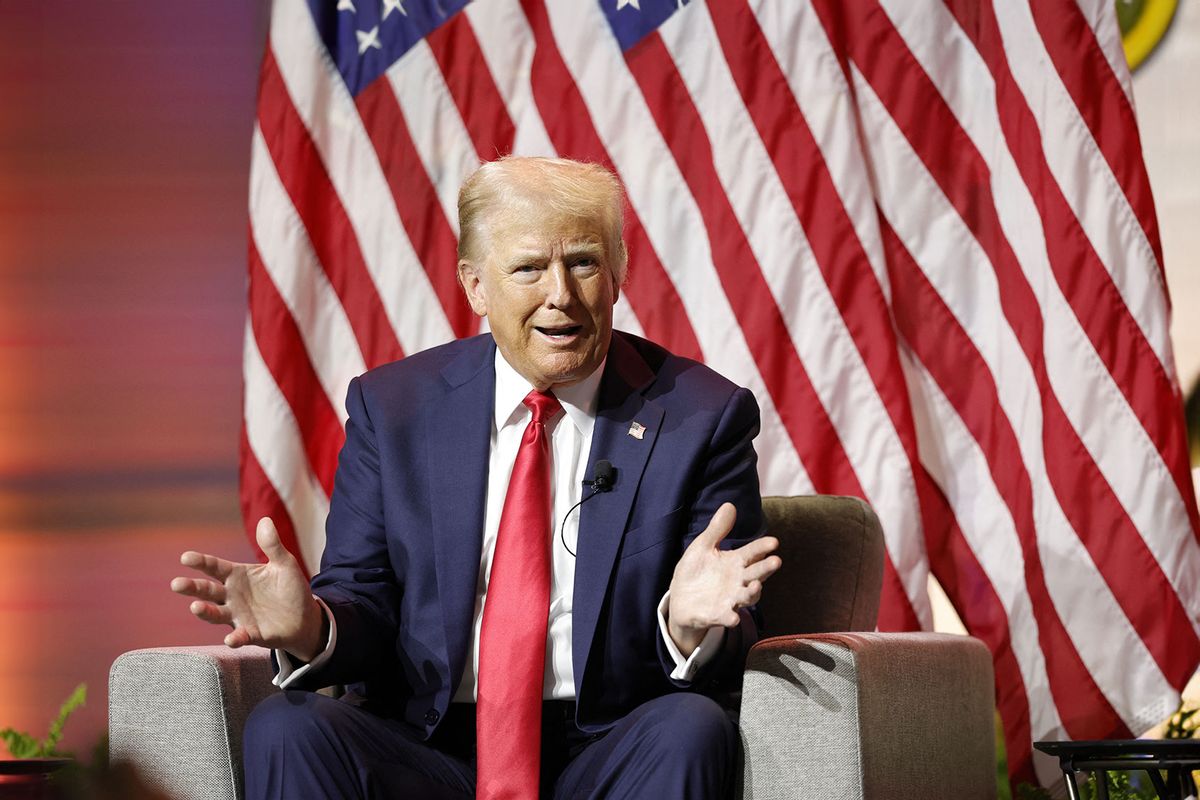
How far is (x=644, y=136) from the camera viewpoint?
11.0 feet

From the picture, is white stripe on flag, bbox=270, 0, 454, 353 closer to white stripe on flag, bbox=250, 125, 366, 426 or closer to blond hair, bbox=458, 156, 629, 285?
white stripe on flag, bbox=250, 125, 366, 426

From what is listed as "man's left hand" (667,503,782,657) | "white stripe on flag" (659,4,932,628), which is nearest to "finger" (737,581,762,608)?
"man's left hand" (667,503,782,657)

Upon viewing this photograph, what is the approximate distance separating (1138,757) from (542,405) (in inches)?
46.6

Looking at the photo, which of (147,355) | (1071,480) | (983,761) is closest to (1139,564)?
(1071,480)

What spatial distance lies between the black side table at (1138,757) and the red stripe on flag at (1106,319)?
0.88 m

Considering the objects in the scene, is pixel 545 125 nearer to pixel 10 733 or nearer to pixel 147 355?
pixel 147 355

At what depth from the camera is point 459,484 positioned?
7.50 feet

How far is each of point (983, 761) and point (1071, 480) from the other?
2.97 ft

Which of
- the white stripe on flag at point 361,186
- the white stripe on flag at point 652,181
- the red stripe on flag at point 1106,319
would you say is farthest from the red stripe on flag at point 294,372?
the red stripe on flag at point 1106,319

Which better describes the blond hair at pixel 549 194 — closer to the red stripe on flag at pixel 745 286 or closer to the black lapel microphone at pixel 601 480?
the black lapel microphone at pixel 601 480

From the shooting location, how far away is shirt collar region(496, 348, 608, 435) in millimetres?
2354

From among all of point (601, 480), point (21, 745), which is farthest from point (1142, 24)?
point (21, 745)

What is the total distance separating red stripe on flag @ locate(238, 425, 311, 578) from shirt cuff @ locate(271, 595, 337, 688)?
135 cm

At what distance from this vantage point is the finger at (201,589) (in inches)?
70.6
